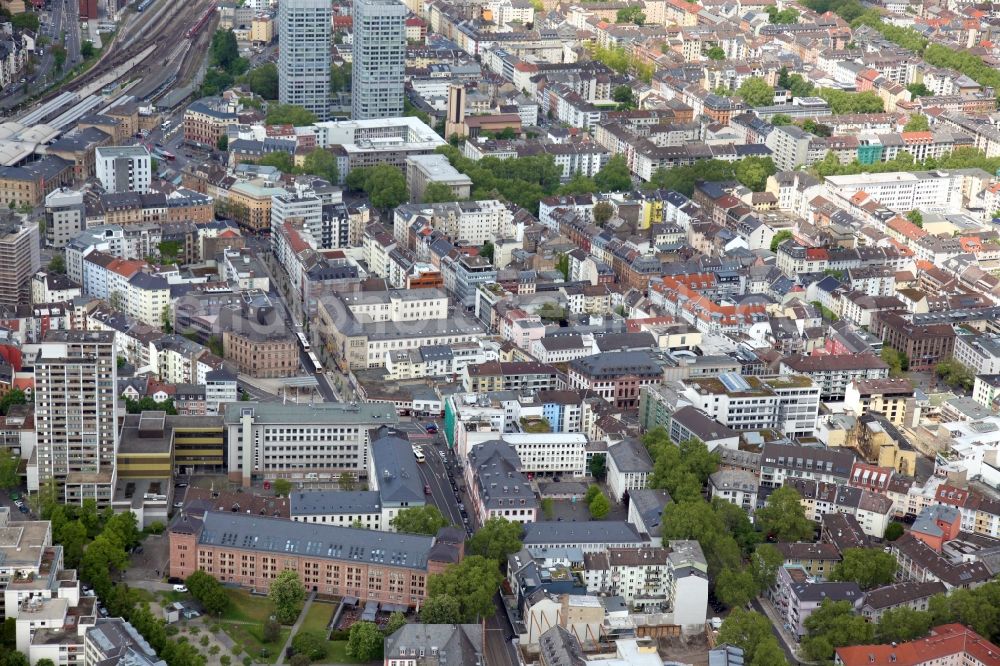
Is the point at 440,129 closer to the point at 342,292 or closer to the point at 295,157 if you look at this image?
the point at 295,157

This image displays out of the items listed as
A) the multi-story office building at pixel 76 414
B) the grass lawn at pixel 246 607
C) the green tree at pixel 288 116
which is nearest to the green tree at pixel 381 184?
the green tree at pixel 288 116

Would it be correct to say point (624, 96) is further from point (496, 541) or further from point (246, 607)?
point (246, 607)

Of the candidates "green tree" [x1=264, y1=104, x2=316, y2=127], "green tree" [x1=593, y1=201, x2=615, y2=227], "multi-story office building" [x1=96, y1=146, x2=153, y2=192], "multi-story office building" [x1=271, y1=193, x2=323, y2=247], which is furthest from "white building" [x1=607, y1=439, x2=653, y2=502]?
"green tree" [x1=264, y1=104, x2=316, y2=127]

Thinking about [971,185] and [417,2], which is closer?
[971,185]

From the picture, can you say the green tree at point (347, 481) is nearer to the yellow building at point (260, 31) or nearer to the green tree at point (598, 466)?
the green tree at point (598, 466)

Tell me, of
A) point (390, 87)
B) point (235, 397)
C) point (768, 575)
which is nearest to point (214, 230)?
point (235, 397)

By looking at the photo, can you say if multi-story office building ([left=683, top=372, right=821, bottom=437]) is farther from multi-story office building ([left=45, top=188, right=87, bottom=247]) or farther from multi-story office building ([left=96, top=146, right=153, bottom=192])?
multi-story office building ([left=96, top=146, right=153, bottom=192])

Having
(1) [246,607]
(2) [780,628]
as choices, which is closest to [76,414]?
(1) [246,607]
